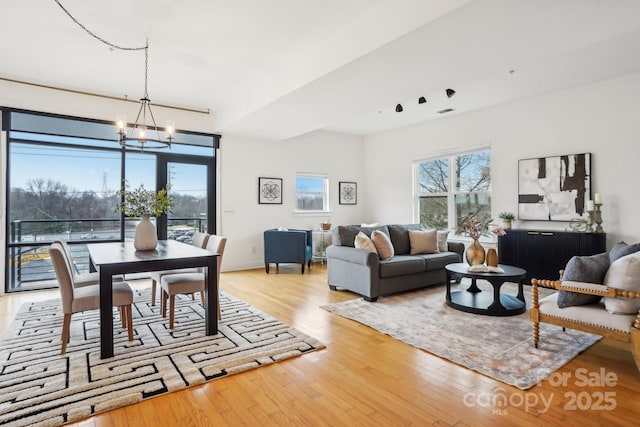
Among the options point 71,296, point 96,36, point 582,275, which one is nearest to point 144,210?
point 71,296

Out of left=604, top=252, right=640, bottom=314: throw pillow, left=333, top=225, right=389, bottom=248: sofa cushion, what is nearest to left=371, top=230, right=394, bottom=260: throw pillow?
left=333, top=225, right=389, bottom=248: sofa cushion

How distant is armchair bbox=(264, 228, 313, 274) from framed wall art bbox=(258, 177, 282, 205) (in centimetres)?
88

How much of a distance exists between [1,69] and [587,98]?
754cm

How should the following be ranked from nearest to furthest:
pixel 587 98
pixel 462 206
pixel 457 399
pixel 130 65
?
pixel 457 399, pixel 130 65, pixel 587 98, pixel 462 206

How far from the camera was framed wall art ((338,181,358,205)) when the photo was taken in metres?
7.80

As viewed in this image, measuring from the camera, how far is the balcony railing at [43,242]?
4.81 meters

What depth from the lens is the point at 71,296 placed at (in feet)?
8.86

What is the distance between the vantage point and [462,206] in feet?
20.8

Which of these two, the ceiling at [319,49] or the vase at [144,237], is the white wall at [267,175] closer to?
the ceiling at [319,49]

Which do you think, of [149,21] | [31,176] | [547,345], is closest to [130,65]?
[149,21]

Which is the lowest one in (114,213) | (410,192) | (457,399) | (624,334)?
(457,399)

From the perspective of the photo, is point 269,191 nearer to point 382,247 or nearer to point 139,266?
point 382,247

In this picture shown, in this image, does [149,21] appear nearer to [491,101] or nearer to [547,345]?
[547,345]

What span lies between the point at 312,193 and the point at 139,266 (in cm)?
495
